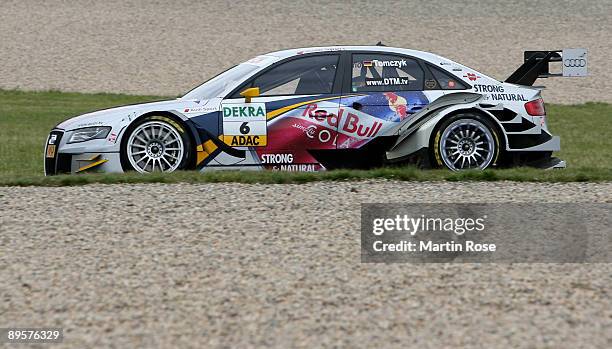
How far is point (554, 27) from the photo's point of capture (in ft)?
104

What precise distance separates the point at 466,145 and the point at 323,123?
139cm

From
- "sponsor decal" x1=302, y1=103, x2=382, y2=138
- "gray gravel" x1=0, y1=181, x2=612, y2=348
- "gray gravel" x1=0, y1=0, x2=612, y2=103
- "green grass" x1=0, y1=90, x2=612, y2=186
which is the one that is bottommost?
"gray gravel" x1=0, y1=181, x2=612, y2=348

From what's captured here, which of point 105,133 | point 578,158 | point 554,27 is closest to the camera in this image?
point 105,133

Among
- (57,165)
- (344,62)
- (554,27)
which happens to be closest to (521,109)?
(344,62)

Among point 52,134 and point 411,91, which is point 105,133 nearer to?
point 52,134

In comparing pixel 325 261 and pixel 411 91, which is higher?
pixel 411 91

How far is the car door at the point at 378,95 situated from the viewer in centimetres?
1054

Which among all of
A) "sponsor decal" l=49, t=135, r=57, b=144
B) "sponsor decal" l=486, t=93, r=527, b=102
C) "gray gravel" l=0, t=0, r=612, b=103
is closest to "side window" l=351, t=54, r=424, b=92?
"sponsor decal" l=486, t=93, r=527, b=102

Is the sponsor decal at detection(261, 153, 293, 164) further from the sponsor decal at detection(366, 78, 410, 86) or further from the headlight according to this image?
the headlight

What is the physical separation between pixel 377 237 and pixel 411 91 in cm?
369

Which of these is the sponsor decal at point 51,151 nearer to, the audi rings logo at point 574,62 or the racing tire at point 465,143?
the racing tire at point 465,143

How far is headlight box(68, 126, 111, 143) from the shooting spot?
1032cm

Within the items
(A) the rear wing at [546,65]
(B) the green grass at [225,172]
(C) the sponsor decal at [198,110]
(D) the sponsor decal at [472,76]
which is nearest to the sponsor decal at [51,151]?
(B) the green grass at [225,172]

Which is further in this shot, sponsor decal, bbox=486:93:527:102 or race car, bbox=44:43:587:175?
sponsor decal, bbox=486:93:527:102
